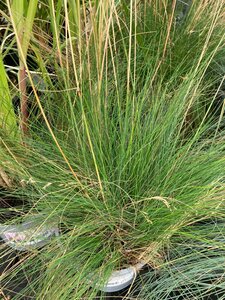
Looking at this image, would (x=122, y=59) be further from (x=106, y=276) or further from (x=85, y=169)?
(x=106, y=276)

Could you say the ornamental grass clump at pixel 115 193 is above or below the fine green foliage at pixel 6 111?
below

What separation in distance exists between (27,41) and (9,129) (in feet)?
0.53

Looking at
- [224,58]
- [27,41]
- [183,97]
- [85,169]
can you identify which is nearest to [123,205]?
[85,169]

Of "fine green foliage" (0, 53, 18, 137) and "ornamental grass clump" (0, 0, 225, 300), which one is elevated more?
"fine green foliage" (0, 53, 18, 137)

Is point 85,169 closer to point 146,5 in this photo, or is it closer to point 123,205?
point 123,205

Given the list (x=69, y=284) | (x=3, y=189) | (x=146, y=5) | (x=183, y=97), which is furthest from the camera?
(x=146, y=5)

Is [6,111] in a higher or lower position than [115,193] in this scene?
higher

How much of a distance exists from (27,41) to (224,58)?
1.78 ft

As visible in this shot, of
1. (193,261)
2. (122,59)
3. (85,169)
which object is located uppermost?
(122,59)

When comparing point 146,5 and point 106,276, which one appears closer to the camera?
point 106,276

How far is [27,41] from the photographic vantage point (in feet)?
2.01

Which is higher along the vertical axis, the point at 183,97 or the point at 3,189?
the point at 183,97

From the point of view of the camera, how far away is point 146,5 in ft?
2.91

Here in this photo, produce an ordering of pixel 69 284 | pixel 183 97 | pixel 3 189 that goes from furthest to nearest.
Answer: pixel 3 189
pixel 183 97
pixel 69 284
